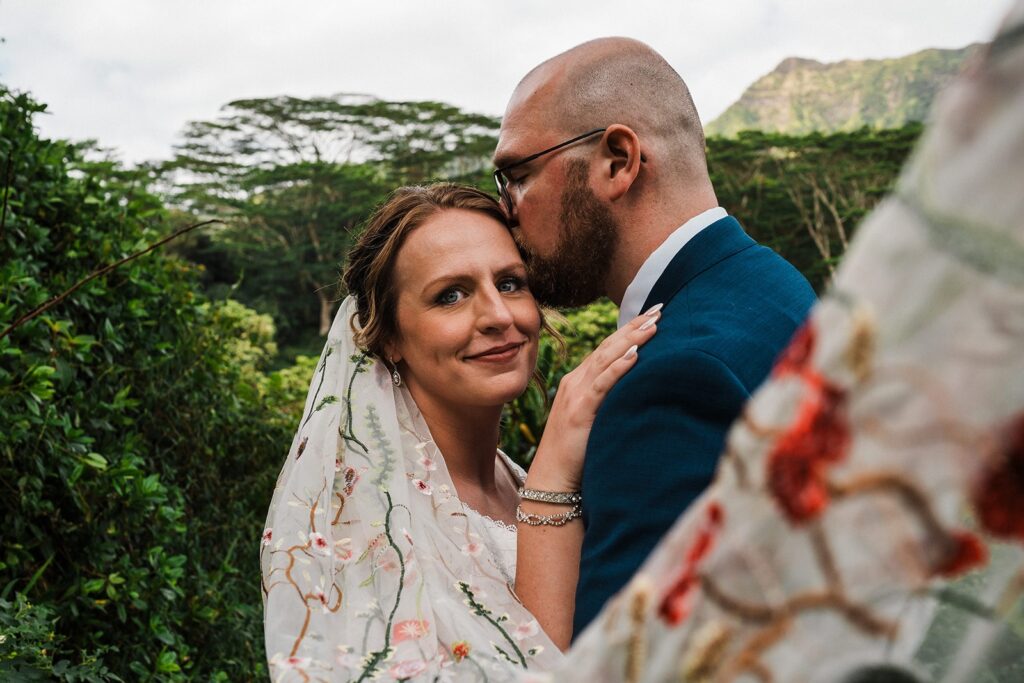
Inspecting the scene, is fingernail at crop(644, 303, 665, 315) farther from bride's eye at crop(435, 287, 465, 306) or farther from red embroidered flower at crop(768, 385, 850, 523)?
red embroidered flower at crop(768, 385, 850, 523)

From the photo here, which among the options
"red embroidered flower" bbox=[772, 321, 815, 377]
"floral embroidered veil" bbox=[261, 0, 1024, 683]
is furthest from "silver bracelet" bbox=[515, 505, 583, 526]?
"red embroidered flower" bbox=[772, 321, 815, 377]

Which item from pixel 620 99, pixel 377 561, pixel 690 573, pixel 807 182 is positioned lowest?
pixel 377 561

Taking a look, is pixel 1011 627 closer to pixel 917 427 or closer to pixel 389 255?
pixel 917 427

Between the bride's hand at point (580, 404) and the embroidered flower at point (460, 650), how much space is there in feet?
1.43

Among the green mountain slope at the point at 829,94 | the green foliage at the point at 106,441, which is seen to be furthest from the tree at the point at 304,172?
the green mountain slope at the point at 829,94

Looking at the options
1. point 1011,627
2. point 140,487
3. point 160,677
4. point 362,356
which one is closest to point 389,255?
point 362,356

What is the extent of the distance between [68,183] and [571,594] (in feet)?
8.91

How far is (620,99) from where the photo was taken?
2557 millimetres

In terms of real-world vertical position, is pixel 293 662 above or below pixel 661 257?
below

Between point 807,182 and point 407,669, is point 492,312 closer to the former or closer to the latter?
point 407,669

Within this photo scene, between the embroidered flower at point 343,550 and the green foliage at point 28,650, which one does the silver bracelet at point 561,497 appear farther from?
the green foliage at point 28,650

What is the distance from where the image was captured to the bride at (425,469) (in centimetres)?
232

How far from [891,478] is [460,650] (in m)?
1.91

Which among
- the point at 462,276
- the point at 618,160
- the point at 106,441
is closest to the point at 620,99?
the point at 618,160
